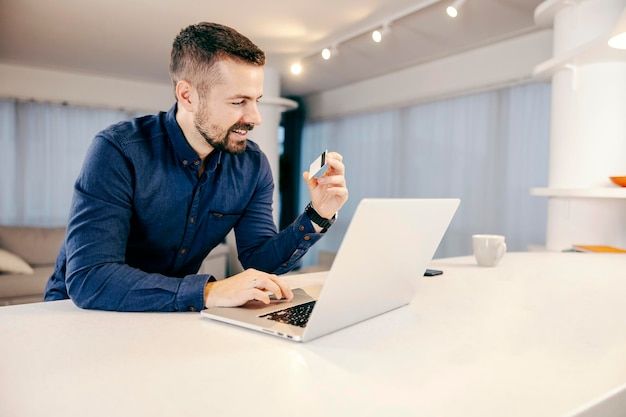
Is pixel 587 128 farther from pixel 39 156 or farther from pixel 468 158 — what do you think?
pixel 39 156

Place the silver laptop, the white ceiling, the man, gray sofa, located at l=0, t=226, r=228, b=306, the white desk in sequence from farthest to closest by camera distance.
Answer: gray sofa, located at l=0, t=226, r=228, b=306
the white ceiling
the man
the silver laptop
the white desk

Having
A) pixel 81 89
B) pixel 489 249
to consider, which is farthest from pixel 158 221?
pixel 81 89

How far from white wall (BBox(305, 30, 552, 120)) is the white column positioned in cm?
106

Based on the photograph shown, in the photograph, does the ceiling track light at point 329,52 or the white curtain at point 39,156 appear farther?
the white curtain at point 39,156

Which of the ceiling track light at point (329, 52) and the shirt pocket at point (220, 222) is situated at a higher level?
the ceiling track light at point (329, 52)

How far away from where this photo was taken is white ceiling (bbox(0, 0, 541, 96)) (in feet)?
10.4

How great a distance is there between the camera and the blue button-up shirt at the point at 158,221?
0.88m

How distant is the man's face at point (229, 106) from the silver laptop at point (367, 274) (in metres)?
0.52

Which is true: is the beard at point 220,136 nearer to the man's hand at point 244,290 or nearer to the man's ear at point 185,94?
the man's ear at point 185,94

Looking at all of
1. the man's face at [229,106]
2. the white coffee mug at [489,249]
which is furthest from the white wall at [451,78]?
the man's face at [229,106]

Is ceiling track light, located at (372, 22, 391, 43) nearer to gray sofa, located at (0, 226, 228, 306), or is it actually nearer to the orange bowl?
the orange bowl

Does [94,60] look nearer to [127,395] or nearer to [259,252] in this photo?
[259,252]

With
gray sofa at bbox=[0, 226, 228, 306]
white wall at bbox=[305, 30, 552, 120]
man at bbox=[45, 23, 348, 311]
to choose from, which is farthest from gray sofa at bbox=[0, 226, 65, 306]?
white wall at bbox=[305, 30, 552, 120]

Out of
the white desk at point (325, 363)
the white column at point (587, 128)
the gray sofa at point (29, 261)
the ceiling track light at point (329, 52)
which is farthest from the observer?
the ceiling track light at point (329, 52)
